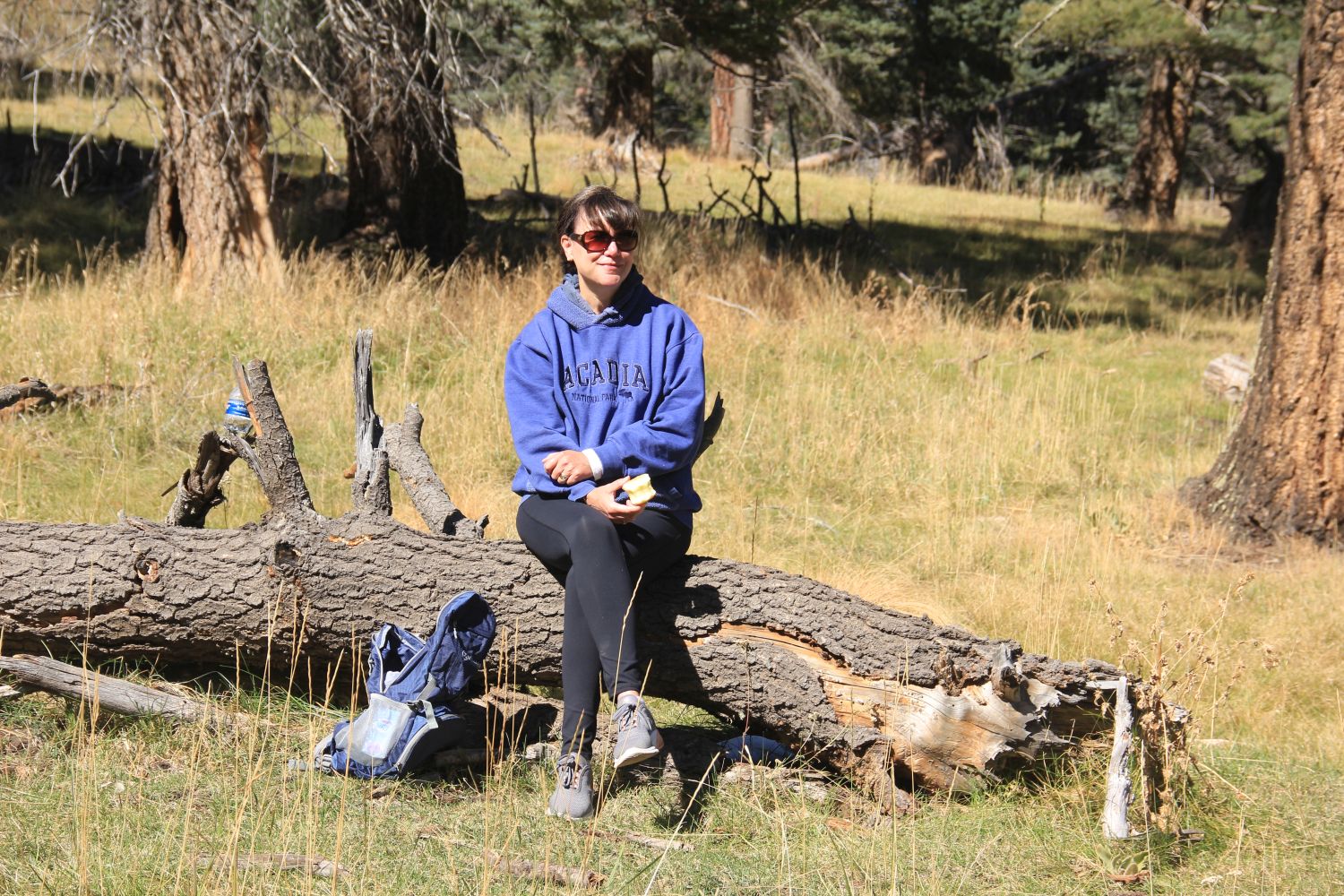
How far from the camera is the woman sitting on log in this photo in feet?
11.5

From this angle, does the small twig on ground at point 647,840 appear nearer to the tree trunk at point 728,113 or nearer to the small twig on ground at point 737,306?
the small twig on ground at point 737,306

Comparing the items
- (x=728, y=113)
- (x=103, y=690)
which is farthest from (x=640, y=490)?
(x=728, y=113)

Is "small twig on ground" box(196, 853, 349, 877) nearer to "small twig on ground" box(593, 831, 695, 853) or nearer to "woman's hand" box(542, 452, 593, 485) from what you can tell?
"small twig on ground" box(593, 831, 695, 853)

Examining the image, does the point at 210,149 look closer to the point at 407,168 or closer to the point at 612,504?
the point at 407,168

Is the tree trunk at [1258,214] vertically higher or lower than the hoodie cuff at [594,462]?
higher

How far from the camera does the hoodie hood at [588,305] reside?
377 cm

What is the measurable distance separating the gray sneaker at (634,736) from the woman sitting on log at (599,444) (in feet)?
0.14

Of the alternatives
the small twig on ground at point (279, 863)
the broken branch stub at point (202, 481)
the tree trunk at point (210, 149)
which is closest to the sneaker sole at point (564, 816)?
the small twig on ground at point (279, 863)

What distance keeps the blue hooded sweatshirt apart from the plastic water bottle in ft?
4.50

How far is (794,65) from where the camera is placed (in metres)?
22.7

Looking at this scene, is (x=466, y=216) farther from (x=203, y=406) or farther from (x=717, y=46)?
(x=203, y=406)

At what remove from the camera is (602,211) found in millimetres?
3699

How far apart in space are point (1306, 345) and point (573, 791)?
4.46 m

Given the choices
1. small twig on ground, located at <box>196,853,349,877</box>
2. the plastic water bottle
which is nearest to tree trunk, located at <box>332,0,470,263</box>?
the plastic water bottle
